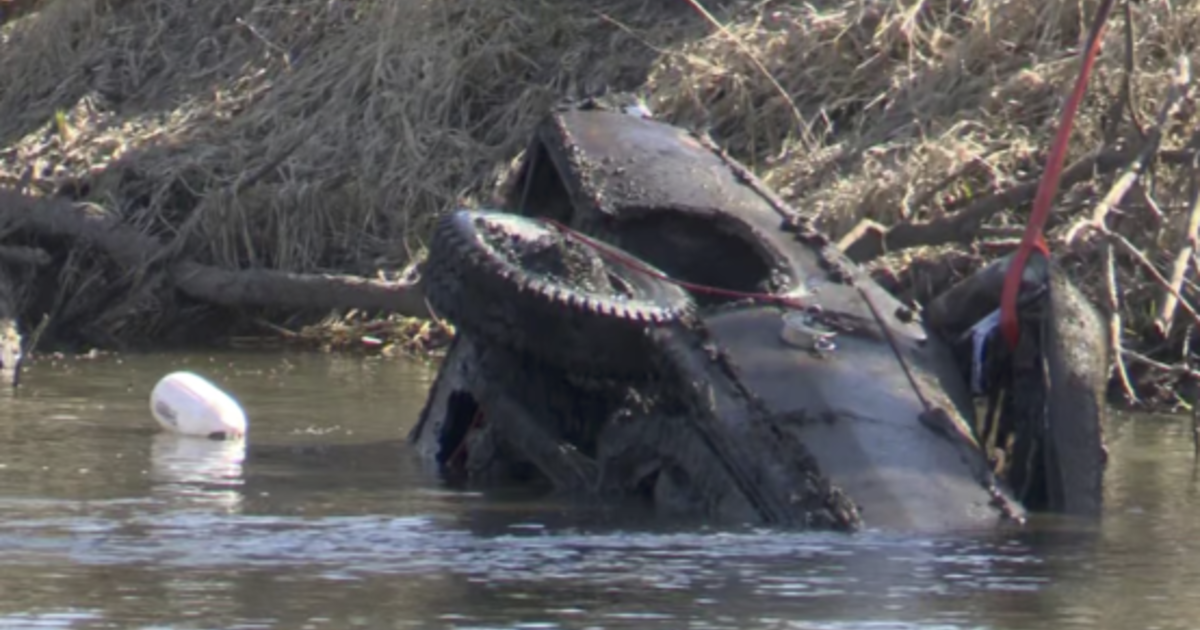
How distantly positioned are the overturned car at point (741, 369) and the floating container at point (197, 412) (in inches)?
50.8

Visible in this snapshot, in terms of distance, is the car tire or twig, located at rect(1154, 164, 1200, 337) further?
twig, located at rect(1154, 164, 1200, 337)

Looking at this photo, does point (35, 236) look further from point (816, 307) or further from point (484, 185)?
point (816, 307)

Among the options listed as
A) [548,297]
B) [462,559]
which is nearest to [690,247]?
[548,297]

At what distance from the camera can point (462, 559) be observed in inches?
323

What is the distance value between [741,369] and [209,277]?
6.39 meters

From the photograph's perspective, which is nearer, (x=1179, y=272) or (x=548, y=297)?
(x=548, y=297)

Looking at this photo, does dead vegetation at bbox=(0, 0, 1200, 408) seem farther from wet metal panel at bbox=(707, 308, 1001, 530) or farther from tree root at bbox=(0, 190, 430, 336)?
wet metal panel at bbox=(707, 308, 1001, 530)

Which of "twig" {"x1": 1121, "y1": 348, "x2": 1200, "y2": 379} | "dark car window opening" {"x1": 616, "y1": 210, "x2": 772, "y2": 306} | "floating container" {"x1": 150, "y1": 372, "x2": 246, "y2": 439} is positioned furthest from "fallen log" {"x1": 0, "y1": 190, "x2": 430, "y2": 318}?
"twig" {"x1": 1121, "y1": 348, "x2": 1200, "y2": 379}

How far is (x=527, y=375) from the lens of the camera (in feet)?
31.3

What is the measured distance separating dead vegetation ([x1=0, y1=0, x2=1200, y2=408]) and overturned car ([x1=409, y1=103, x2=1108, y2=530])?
2.31m

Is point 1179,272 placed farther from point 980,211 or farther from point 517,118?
point 517,118

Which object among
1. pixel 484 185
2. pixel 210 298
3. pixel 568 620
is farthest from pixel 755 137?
pixel 568 620

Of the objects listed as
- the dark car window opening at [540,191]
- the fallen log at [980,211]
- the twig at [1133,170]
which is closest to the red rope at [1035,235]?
the twig at [1133,170]

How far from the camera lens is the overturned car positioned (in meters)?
8.69
